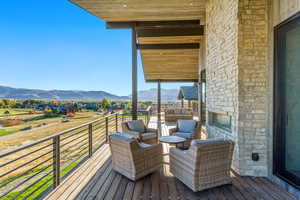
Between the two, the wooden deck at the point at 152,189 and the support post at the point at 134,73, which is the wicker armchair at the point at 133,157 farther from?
the support post at the point at 134,73

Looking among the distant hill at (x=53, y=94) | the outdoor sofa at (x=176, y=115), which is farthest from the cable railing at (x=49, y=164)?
the distant hill at (x=53, y=94)

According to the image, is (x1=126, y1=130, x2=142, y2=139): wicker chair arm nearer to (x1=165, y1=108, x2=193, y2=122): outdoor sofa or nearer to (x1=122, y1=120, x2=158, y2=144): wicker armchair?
(x1=122, y1=120, x2=158, y2=144): wicker armchair

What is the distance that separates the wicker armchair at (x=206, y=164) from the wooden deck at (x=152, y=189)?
0.13 metres

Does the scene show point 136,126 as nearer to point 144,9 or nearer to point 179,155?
point 179,155

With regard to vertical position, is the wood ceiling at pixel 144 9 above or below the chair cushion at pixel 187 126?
above

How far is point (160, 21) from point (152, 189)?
521 cm

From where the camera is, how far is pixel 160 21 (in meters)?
5.61

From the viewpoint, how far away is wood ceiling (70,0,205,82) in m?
4.57

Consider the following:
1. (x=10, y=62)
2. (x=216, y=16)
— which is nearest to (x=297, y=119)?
(x=216, y=16)

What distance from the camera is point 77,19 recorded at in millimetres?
17562

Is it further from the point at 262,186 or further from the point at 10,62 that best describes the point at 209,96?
the point at 10,62

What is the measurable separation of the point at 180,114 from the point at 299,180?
23.5ft

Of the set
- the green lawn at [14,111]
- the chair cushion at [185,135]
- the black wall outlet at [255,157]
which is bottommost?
the green lawn at [14,111]

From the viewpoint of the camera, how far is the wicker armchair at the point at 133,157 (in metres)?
2.58
